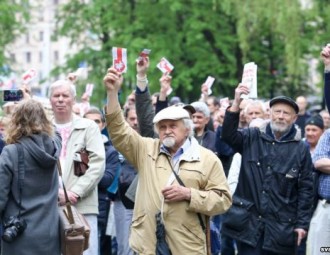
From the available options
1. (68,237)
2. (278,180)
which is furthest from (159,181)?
(278,180)

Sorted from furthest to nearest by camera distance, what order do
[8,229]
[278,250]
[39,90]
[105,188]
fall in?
[39,90] < [105,188] < [278,250] < [8,229]

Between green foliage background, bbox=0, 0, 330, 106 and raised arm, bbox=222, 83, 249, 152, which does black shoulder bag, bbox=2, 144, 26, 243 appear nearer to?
raised arm, bbox=222, 83, 249, 152

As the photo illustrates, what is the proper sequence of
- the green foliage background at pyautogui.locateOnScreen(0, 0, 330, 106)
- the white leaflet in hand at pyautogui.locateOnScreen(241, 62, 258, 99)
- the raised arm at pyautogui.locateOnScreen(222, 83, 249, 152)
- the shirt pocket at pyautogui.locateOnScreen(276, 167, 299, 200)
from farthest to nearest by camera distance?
1. the green foliage background at pyautogui.locateOnScreen(0, 0, 330, 106)
2. the white leaflet in hand at pyautogui.locateOnScreen(241, 62, 258, 99)
3. the shirt pocket at pyautogui.locateOnScreen(276, 167, 299, 200)
4. the raised arm at pyautogui.locateOnScreen(222, 83, 249, 152)

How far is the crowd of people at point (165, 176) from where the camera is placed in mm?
7871

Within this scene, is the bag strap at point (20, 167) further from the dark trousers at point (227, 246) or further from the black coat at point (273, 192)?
the dark trousers at point (227, 246)

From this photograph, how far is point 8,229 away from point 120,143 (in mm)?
1164

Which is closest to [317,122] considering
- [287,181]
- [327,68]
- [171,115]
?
[287,181]

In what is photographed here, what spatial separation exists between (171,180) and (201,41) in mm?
22894

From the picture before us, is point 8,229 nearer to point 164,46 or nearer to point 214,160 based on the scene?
point 214,160

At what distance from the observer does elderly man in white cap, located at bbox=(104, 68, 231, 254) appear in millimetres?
7824

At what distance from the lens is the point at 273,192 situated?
367 inches

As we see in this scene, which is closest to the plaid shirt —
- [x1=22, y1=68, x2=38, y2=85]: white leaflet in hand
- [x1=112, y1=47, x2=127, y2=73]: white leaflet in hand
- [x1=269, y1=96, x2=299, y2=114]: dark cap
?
[x1=269, y1=96, x2=299, y2=114]: dark cap

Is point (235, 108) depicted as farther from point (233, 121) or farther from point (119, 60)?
point (119, 60)

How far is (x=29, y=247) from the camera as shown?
7.96 meters
